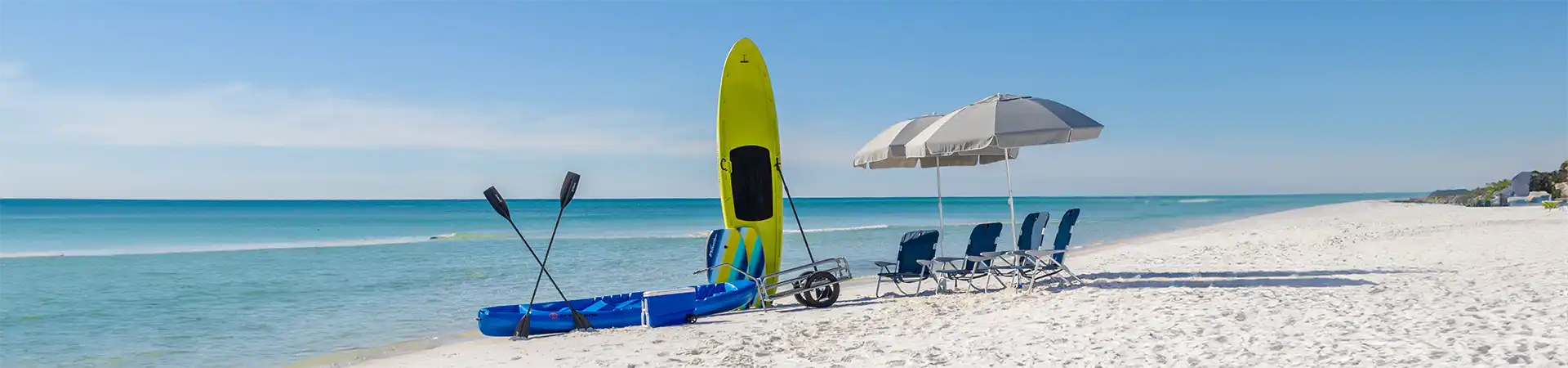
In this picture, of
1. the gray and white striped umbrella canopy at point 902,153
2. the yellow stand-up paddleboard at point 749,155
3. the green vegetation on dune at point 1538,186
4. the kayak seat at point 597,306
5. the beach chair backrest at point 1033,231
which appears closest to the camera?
the kayak seat at point 597,306

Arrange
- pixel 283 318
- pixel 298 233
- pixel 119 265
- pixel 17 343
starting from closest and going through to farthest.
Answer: pixel 17 343, pixel 283 318, pixel 119 265, pixel 298 233

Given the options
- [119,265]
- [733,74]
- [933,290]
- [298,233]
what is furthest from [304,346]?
[298,233]

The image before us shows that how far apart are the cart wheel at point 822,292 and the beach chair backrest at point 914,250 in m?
0.56

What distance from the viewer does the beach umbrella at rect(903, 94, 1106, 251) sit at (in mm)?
6633

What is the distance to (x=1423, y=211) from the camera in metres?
22.7

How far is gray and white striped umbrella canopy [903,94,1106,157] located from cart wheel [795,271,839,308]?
1178 millimetres

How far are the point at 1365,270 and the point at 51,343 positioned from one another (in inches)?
413

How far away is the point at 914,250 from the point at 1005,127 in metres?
1.29

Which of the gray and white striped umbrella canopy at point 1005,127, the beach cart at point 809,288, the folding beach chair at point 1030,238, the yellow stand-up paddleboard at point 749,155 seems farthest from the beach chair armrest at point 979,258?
the yellow stand-up paddleboard at point 749,155

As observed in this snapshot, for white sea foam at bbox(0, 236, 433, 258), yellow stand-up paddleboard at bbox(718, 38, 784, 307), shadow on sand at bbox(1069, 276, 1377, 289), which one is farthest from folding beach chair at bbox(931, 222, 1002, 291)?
white sea foam at bbox(0, 236, 433, 258)

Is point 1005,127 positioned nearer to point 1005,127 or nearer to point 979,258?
point 1005,127

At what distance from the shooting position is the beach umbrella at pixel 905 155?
7992 millimetres

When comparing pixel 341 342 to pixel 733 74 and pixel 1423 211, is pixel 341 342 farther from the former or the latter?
pixel 1423 211

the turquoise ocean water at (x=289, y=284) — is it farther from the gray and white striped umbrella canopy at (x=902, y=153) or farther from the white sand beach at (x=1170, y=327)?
the gray and white striped umbrella canopy at (x=902, y=153)
